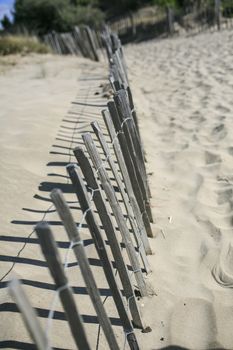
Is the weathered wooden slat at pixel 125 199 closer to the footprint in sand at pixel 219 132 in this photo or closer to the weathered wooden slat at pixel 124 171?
the weathered wooden slat at pixel 124 171

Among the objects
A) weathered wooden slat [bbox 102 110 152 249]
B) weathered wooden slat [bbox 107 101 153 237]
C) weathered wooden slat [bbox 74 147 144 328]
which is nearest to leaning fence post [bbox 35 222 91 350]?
weathered wooden slat [bbox 74 147 144 328]

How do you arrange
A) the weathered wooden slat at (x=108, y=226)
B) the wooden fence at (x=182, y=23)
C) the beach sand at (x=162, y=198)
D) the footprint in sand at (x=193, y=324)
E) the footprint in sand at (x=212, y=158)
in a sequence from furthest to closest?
the wooden fence at (x=182, y=23) < the footprint in sand at (x=212, y=158) < the beach sand at (x=162, y=198) < the footprint in sand at (x=193, y=324) < the weathered wooden slat at (x=108, y=226)

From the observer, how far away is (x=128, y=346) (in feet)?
8.36

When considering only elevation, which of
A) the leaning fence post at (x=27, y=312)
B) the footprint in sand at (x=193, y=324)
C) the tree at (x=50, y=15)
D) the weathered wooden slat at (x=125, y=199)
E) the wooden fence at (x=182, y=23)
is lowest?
the wooden fence at (x=182, y=23)

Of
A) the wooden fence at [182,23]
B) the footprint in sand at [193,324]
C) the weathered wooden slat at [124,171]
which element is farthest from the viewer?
the wooden fence at [182,23]

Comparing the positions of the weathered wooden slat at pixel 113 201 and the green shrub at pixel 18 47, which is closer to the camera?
the weathered wooden slat at pixel 113 201

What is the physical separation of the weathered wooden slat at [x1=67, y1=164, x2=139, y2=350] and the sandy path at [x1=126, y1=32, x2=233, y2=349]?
23cm

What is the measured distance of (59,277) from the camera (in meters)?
1.65

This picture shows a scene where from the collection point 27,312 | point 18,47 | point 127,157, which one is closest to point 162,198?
point 127,157

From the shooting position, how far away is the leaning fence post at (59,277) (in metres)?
1.56

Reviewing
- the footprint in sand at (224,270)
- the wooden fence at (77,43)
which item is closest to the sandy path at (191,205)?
the footprint in sand at (224,270)

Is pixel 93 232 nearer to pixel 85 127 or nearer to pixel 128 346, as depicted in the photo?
pixel 128 346

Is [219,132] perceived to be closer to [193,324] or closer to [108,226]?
[193,324]

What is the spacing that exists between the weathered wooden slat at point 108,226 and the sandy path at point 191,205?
7.8 inches
